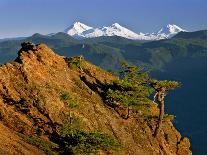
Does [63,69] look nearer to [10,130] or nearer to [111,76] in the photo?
[111,76]

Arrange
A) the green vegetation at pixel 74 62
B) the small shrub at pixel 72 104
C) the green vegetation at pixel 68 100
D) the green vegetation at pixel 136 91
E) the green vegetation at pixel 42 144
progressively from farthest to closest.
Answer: the green vegetation at pixel 74 62
the green vegetation at pixel 136 91
the small shrub at pixel 72 104
the green vegetation at pixel 68 100
the green vegetation at pixel 42 144

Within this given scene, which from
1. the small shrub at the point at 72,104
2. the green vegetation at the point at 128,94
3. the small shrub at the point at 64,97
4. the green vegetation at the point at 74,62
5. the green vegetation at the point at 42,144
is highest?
the green vegetation at the point at 74,62

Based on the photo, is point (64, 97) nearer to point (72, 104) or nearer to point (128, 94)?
point (72, 104)

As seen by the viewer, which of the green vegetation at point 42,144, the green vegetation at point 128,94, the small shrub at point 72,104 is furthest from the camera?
the green vegetation at point 128,94

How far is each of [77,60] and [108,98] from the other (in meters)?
8.68

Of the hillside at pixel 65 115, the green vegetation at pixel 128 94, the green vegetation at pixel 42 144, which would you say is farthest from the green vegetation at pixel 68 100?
the green vegetation at pixel 128 94

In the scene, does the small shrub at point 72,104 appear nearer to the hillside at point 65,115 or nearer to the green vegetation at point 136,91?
the hillside at point 65,115

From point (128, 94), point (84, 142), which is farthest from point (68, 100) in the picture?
point (128, 94)

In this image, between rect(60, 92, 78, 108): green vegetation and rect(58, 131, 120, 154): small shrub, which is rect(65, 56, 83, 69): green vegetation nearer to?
rect(60, 92, 78, 108): green vegetation

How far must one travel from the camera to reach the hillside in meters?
56.1

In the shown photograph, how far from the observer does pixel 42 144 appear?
184 feet

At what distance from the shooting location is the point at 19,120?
59.6 metres

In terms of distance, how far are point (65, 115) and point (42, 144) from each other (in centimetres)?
745

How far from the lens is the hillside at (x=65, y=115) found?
184 feet
